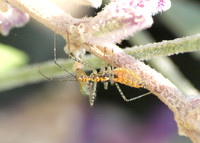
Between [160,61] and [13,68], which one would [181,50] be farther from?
[13,68]

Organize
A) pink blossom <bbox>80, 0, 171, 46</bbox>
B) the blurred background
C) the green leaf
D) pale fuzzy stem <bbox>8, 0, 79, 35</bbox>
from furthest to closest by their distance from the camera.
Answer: the blurred background < the green leaf < pale fuzzy stem <bbox>8, 0, 79, 35</bbox> < pink blossom <bbox>80, 0, 171, 46</bbox>

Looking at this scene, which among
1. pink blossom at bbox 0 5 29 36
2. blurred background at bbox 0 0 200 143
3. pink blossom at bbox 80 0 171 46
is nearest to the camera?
pink blossom at bbox 80 0 171 46

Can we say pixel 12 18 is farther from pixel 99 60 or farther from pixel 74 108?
pixel 74 108

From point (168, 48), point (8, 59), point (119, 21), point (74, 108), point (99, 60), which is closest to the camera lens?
point (119, 21)

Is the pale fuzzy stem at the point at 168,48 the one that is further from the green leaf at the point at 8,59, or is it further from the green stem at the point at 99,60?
the green leaf at the point at 8,59

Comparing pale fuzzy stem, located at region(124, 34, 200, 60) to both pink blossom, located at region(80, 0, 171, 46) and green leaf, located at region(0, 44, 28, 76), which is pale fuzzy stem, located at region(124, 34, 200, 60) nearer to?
pink blossom, located at region(80, 0, 171, 46)

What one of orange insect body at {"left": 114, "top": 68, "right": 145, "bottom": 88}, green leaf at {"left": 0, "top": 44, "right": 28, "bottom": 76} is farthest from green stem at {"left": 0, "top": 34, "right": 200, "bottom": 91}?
green leaf at {"left": 0, "top": 44, "right": 28, "bottom": 76}

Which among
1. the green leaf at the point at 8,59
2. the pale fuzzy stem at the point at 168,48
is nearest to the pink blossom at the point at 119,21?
the pale fuzzy stem at the point at 168,48

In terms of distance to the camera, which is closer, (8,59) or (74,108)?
(8,59)

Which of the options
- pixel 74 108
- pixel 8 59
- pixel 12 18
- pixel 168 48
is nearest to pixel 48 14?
pixel 12 18
